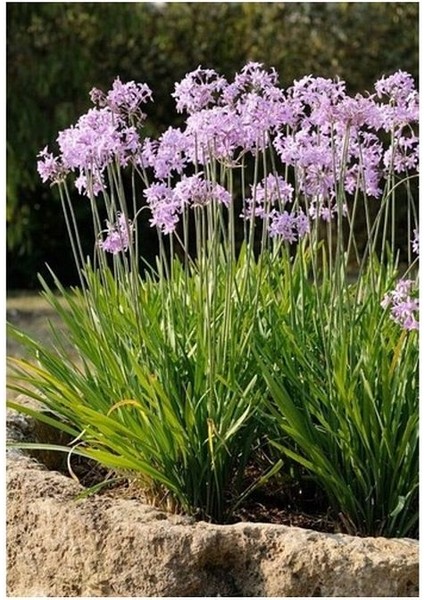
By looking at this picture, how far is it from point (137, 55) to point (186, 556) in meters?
8.70

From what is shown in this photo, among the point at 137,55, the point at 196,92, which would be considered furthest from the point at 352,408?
the point at 137,55

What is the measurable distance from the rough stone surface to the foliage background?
7339mm

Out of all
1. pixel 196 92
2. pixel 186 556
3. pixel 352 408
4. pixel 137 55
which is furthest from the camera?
pixel 137 55

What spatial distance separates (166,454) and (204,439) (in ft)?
0.33

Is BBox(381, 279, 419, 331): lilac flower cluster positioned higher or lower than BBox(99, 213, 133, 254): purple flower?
lower

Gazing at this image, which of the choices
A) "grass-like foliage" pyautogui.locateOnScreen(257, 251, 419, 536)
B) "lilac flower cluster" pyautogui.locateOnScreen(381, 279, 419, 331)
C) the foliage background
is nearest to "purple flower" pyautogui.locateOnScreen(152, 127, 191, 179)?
"grass-like foliage" pyautogui.locateOnScreen(257, 251, 419, 536)

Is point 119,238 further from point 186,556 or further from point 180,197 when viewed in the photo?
point 186,556

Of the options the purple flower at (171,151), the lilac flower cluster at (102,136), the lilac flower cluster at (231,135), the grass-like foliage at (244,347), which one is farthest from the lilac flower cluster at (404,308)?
the lilac flower cluster at (102,136)

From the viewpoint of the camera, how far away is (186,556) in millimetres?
2557

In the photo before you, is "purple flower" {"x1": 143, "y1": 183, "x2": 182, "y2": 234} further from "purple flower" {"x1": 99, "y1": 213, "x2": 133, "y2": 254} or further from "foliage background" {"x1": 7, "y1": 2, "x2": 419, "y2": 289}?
"foliage background" {"x1": 7, "y1": 2, "x2": 419, "y2": 289}

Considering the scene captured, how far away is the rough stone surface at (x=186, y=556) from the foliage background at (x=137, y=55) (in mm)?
7339

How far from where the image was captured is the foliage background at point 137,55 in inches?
397

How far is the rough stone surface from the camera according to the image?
2.50 metres

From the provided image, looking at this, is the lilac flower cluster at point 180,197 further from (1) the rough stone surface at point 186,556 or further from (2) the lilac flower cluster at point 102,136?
(1) the rough stone surface at point 186,556
